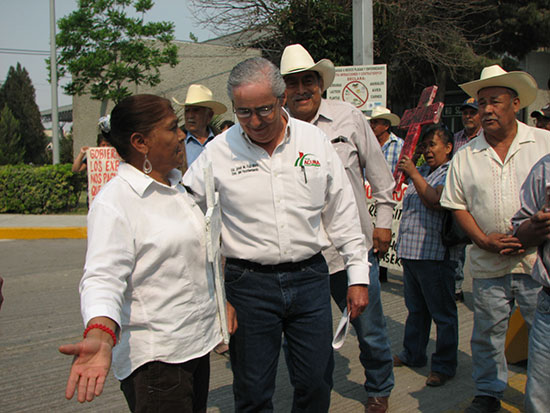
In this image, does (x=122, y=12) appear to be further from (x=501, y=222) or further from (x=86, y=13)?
(x=501, y=222)

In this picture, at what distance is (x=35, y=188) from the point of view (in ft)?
43.9

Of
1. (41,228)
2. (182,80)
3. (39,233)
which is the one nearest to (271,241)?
(39,233)

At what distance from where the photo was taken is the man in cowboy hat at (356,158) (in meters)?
3.48

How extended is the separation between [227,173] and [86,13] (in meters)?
18.7

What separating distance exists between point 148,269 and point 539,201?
6.13 ft

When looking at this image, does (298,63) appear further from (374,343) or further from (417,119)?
(374,343)

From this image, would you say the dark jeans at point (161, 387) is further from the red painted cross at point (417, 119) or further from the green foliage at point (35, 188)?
the green foliage at point (35, 188)

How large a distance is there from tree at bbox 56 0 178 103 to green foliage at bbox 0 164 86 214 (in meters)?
7.05

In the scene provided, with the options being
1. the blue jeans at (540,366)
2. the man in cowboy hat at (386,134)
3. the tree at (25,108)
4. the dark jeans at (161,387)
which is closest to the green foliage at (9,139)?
the tree at (25,108)

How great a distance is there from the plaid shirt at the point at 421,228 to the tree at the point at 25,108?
119 feet

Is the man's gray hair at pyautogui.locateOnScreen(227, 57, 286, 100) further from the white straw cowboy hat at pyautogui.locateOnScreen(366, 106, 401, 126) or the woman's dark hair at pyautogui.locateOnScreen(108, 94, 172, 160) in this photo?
the white straw cowboy hat at pyautogui.locateOnScreen(366, 106, 401, 126)

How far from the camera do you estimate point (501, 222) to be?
11.2ft

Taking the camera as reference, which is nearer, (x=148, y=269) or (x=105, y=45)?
(x=148, y=269)

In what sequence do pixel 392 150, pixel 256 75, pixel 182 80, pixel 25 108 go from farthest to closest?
pixel 25 108 < pixel 182 80 < pixel 392 150 < pixel 256 75
